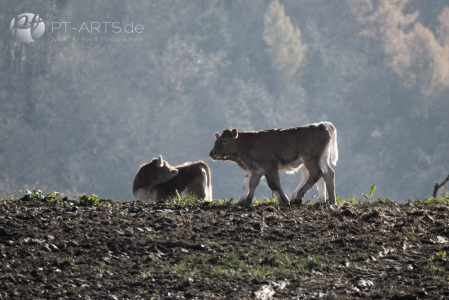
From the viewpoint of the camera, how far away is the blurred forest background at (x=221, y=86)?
106500 mm

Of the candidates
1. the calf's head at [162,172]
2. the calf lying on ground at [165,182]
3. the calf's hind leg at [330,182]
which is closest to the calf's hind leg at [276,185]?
the calf's hind leg at [330,182]

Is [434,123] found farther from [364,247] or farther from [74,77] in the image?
[364,247]

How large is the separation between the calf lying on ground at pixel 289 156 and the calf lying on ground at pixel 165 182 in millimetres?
2814

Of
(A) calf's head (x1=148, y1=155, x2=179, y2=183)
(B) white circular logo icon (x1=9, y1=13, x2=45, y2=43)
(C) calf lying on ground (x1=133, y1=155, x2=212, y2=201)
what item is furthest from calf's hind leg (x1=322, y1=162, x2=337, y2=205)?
(B) white circular logo icon (x1=9, y1=13, x2=45, y2=43)

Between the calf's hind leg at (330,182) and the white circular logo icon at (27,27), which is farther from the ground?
the white circular logo icon at (27,27)

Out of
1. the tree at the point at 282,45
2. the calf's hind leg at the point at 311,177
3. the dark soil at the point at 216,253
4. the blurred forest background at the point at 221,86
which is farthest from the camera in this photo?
the tree at the point at 282,45

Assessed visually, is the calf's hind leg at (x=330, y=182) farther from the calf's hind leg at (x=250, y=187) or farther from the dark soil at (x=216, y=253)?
the dark soil at (x=216, y=253)

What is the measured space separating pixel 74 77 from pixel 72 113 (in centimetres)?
844

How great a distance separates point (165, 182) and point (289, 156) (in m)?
4.02

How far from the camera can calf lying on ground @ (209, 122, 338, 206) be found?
11711 mm

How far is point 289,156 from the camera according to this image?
11898 millimetres

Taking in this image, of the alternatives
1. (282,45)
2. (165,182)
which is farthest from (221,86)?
(165,182)

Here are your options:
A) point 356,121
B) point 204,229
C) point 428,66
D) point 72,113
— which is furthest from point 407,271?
point 428,66

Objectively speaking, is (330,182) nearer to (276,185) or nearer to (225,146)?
(276,185)
